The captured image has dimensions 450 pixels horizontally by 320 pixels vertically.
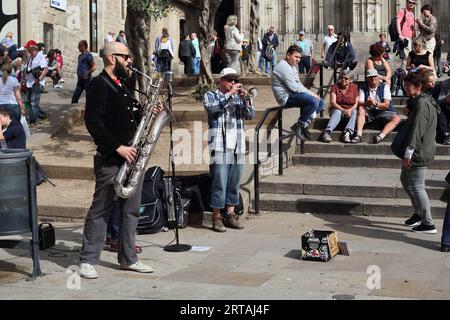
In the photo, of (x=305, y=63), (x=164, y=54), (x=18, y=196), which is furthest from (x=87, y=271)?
(x=164, y=54)

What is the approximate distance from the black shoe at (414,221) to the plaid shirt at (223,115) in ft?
7.42

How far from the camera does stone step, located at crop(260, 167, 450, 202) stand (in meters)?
10.1

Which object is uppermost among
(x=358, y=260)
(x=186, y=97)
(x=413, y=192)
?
(x=186, y=97)

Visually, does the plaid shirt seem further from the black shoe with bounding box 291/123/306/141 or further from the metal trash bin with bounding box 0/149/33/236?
the metal trash bin with bounding box 0/149/33/236

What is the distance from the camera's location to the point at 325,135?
12344 mm

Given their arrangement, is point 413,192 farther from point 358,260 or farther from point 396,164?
point 396,164

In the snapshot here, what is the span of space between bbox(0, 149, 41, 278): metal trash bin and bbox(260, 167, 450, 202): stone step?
14.7 ft

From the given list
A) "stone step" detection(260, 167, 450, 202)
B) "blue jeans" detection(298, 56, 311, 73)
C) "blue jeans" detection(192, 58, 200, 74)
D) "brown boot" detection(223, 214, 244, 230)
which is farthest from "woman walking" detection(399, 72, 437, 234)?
"blue jeans" detection(192, 58, 200, 74)

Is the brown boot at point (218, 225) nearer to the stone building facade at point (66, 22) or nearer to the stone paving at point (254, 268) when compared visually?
the stone paving at point (254, 268)

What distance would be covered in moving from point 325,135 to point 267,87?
474 centimetres

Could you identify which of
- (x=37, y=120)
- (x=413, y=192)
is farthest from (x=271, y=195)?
(x=37, y=120)

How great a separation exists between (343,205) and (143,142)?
3.70 m
